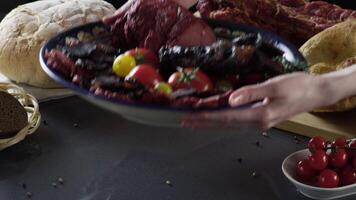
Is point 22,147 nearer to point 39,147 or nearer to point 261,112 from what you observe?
point 39,147

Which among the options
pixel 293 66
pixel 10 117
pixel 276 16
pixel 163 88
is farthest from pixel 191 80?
pixel 276 16

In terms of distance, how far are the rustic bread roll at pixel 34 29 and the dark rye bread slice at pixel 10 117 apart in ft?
0.59

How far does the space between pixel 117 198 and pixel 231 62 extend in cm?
30

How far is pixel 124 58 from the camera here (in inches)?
38.1

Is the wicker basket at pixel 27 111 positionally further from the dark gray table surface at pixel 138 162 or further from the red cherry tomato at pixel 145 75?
the red cherry tomato at pixel 145 75

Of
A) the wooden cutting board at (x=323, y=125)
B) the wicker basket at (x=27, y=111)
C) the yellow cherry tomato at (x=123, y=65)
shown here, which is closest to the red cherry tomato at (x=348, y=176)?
the wooden cutting board at (x=323, y=125)

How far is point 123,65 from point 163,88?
0.34 feet

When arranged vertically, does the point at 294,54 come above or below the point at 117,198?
above

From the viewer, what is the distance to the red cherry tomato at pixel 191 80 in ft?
2.92

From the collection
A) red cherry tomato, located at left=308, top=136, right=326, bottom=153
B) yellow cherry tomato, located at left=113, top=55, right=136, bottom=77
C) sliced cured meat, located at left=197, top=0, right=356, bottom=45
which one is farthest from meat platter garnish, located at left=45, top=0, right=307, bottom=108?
sliced cured meat, located at left=197, top=0, right=356, bottom=45

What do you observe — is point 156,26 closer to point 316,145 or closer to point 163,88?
point 163,88

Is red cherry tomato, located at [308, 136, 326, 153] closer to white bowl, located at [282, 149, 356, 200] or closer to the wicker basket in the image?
white bowl, located at [282, 149, 356, 200]

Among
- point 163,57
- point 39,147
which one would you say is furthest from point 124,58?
point 39,147

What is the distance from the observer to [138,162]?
1.08m
